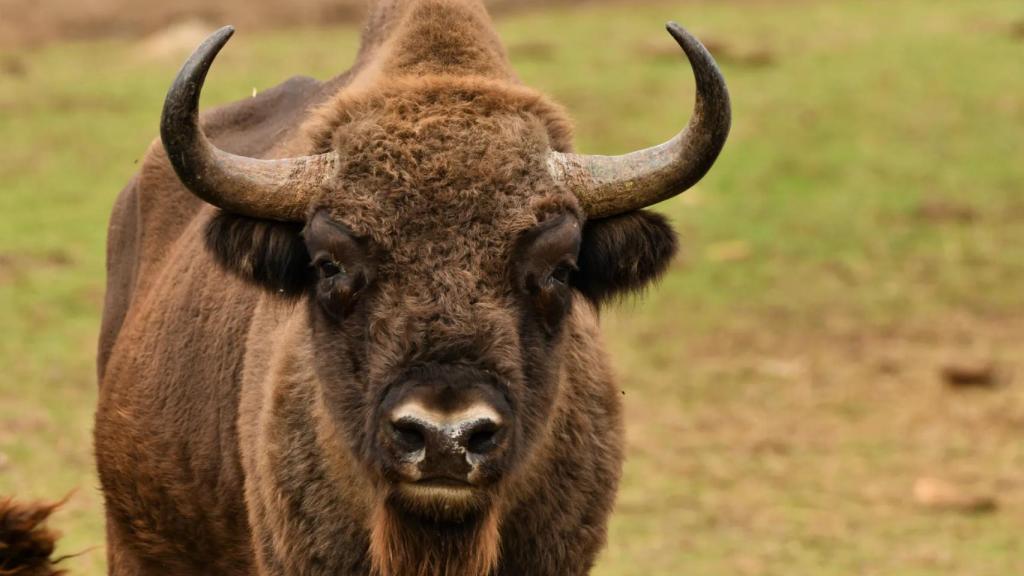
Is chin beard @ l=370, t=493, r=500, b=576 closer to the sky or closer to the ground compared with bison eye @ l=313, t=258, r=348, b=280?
closer to the ground

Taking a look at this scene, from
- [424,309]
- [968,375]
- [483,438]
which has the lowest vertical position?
[968,375]

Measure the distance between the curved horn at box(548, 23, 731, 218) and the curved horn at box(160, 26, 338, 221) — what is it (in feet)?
2.85

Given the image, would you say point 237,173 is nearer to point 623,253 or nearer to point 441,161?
point 441,161

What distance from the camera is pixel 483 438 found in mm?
5602

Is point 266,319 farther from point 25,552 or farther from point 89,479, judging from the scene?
point 89,479

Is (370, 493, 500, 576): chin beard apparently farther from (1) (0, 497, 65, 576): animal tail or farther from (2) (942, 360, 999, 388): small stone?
(2) (942, 360, 999, 388): small stone

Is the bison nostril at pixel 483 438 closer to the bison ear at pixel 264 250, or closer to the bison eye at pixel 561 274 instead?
the bison eye at pixel 561 274

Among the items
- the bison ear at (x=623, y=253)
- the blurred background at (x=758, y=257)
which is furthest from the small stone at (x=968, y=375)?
the bison ear at (x=623, y=253)

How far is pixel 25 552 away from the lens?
25.2 ft

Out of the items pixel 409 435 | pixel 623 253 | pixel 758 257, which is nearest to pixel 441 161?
pixel 623 253

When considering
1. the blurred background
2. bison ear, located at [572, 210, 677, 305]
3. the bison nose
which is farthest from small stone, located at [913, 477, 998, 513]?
the bison nose

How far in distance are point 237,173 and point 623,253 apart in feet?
4.69

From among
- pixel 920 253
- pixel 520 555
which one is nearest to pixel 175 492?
pixel 520 555

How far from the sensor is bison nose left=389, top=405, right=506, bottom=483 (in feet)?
17.9
